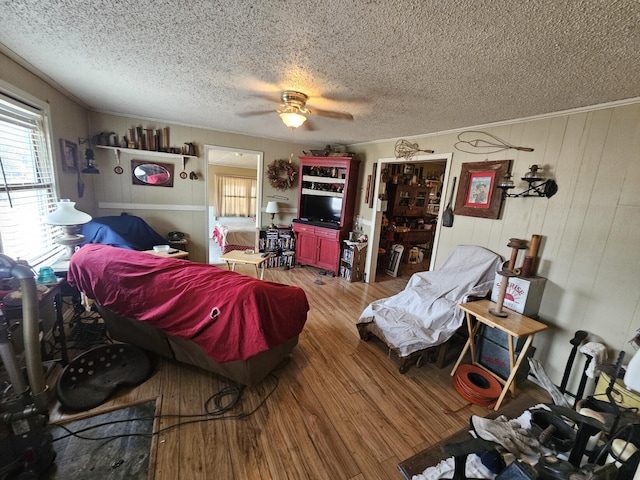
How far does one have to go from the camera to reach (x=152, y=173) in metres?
4.09

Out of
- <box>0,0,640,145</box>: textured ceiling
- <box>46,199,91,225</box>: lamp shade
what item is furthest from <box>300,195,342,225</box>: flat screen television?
<box>46,199,91,225</box>: lamp shade

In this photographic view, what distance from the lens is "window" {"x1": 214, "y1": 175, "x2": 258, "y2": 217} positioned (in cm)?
806

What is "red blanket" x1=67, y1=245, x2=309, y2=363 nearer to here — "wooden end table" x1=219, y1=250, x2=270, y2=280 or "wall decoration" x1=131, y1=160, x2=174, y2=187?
"wooden end table" x1=219, y1=250, x2=270, y2=280

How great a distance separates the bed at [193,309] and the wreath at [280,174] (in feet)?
10.4

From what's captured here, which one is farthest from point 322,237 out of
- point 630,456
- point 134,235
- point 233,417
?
point 630,456

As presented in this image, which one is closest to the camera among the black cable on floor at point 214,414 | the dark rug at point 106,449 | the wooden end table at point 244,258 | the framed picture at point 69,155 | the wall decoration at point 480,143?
the dark rug at point 106,449

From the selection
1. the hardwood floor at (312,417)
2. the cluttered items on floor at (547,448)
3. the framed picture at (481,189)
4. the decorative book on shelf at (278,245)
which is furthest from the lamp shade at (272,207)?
the cluttered items on floor at (547,448)

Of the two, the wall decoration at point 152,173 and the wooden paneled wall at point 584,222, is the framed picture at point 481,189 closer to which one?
the wooden paneled wall at point 584,222

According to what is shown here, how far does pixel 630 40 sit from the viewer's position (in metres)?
1.23

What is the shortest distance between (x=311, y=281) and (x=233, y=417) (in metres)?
2.75

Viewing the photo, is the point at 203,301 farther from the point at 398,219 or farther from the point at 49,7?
the point at 398,219

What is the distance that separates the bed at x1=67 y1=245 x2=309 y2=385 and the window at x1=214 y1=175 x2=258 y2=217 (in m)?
6.12

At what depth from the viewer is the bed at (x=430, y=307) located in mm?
2334

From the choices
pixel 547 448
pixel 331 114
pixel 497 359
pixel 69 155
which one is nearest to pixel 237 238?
pixel 69 155
